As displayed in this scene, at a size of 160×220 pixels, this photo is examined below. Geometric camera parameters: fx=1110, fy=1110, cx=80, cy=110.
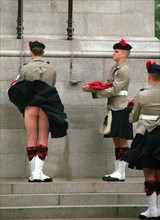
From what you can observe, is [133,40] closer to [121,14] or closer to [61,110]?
[121,14]

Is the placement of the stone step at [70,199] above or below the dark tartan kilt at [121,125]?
below

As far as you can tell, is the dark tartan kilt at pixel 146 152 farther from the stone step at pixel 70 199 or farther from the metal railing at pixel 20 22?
the metal railing at pixel 20 22

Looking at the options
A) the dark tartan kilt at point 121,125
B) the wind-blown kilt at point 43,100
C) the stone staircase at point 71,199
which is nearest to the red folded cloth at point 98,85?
the dark tartan kilt at point 121,125

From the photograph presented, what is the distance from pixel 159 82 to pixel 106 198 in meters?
1.86

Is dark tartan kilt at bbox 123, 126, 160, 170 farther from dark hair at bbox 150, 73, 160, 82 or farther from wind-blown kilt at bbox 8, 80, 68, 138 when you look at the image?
wind-blown kilt at bbox 8, 80, 68, 138

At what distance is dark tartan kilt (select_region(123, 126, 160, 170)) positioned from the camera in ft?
48.5

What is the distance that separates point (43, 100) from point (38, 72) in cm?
44

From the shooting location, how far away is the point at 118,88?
16766mm

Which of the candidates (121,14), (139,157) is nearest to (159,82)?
(139,157)

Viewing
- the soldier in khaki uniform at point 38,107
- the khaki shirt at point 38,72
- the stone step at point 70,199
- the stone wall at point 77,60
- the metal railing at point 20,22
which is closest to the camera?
the stone step at point 70,199

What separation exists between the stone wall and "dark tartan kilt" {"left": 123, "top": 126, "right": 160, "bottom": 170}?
266 cm

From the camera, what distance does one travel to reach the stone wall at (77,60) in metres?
17.5

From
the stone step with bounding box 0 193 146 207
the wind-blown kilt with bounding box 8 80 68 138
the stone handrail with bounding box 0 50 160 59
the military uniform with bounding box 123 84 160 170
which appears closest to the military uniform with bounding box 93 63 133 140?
the wind-blown kilt with bounding box 8 80 68 138

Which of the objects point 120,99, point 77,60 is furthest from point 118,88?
point 77,60
